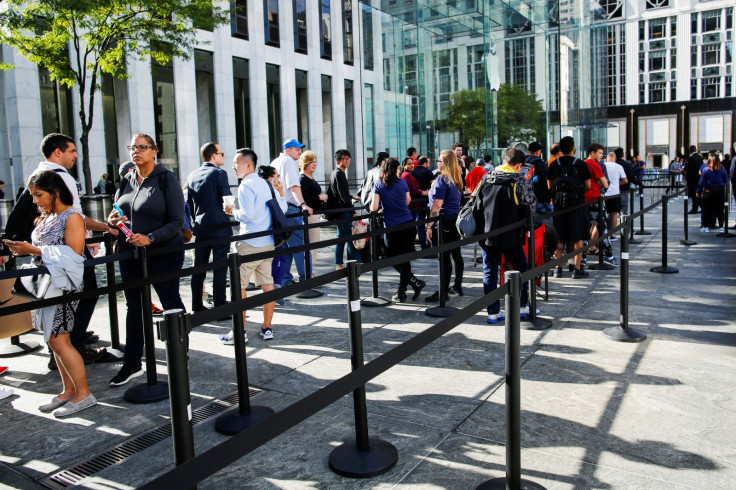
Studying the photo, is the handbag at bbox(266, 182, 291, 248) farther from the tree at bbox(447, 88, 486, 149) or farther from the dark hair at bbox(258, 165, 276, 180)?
the tree at bbox(447, 88, 486, 149)

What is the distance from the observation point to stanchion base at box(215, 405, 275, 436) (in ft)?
13.7

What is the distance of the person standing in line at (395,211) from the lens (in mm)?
8383

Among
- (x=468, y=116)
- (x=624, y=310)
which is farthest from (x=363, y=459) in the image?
(x=468, y=116)

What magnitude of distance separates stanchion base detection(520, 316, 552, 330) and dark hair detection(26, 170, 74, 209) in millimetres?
4589

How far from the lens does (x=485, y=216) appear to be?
22.8ft

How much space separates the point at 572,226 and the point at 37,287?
7.41 m

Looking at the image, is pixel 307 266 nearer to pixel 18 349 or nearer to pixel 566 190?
pixel 18 349

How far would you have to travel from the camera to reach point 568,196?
31.1 feet

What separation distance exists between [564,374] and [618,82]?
101941mm

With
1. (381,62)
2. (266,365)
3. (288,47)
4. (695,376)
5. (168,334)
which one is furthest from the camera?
(288,47)

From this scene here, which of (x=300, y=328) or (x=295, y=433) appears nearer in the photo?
(x=295, y=433)

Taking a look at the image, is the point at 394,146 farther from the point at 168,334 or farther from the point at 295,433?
the point at 168,334

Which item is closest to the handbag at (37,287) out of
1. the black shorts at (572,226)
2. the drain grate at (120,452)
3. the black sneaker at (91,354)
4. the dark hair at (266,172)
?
the drain grate at (120,452)

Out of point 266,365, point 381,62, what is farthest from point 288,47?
point 266,365
